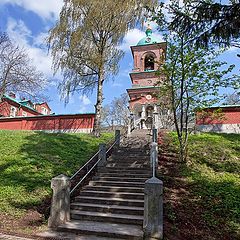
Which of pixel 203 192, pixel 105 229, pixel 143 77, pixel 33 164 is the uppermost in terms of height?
pixel 143 77

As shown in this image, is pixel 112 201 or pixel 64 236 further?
pixel 112 201

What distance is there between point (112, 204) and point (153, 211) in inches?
70.5

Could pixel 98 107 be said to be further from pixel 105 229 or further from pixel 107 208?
pixel 105 229

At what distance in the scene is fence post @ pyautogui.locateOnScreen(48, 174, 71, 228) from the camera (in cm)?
579

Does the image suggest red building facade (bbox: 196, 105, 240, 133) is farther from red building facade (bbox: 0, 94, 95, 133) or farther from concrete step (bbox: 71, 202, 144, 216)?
concrete step (bbox: 71, 202, 144, 216)

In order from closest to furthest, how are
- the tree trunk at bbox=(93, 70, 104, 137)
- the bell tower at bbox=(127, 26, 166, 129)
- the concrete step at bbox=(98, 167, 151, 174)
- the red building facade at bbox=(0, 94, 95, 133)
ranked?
the concrete step at bbox=(98, 167, 151, 174) < the tree trunk at bbox=(93, 70, 104, 137) < the red building facade at bbox=(0, 94, 95, 133) < the bell tower at bbox=(127, 26, 166, 129)

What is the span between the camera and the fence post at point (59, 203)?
5.79 m

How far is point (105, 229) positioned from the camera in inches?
215

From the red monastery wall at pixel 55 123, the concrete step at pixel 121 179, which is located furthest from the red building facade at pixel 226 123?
the concrete step at pixel 121 179

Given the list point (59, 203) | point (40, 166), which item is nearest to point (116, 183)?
point (59, 203)

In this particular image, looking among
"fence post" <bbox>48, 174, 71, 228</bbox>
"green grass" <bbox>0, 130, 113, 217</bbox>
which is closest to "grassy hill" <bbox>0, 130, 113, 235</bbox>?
"green grass" <bbox>0, 130, 113, 217</bbox>

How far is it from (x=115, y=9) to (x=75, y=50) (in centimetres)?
353

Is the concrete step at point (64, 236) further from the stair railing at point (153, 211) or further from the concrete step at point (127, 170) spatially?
the concrete step at point (127, 170)

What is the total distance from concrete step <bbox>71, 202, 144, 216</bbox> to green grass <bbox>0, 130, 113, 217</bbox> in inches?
45.6
